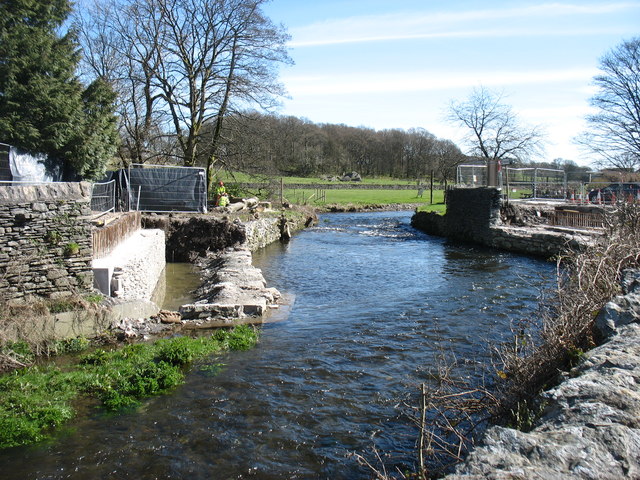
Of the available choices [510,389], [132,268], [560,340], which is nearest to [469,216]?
[132,268]

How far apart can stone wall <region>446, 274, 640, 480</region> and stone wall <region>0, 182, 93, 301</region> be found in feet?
29.4

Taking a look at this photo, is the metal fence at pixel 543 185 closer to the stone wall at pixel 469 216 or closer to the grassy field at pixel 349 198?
the stone wall at pixel 469 216

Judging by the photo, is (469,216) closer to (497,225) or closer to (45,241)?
(497,225)

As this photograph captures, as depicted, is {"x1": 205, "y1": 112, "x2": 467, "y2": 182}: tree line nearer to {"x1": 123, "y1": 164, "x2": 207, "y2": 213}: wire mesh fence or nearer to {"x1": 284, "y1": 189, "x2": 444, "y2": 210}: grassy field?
{"x1": 284, "y1": 189, "x2": 444, "y2": 210}: grassy field

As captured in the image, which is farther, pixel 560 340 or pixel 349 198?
pixel 349 198

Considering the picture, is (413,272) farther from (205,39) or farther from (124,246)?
(205,39)

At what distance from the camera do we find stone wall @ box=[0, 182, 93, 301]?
9.86 m

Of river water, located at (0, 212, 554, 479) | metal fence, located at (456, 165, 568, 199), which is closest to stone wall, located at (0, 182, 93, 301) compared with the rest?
river water, located at (0, 212, 554, 479)

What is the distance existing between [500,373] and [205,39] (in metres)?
27.8

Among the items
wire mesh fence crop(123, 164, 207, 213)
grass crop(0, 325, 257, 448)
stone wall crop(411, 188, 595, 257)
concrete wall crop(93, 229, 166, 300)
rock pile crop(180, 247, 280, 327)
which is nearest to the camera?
grass crop(0, 325, 257, 448)

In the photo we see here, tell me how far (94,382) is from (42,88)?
14002 millimetres

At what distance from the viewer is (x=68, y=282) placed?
412 inches

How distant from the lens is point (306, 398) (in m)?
7.79

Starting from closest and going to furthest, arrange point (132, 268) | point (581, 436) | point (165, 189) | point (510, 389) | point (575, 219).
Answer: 1. point (581, 436)
2. point (510, 389)
3. point (132, 268)
4. point (165, 189)
5. point (575, 219)
